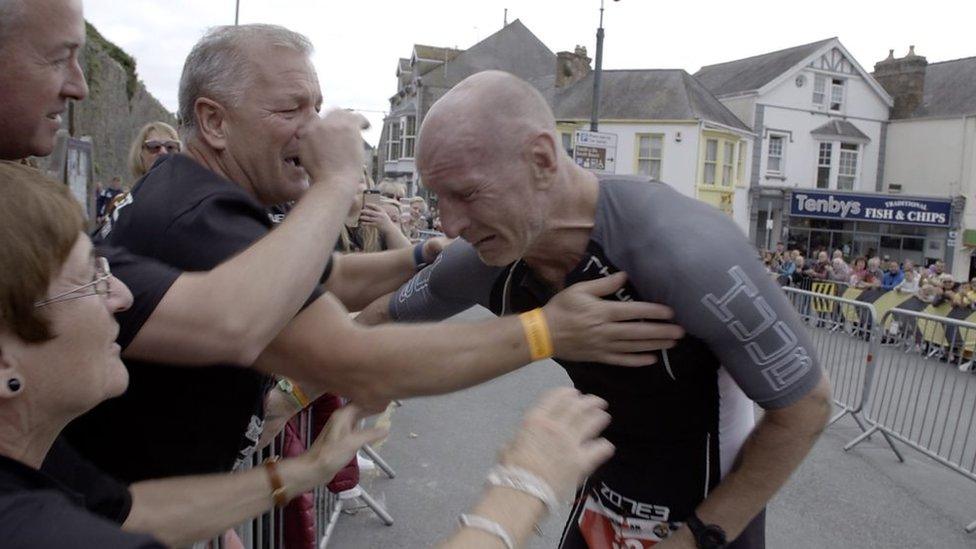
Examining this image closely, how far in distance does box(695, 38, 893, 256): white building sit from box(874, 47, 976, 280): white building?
829mm

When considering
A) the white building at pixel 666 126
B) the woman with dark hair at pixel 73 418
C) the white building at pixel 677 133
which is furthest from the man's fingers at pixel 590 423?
the white building at pixel 677 133

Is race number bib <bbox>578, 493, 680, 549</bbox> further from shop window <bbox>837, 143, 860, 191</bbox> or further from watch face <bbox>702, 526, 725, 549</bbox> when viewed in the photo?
shop window <bbox>837, 143, 860, 191</bbox>

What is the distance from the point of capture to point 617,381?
2.12m

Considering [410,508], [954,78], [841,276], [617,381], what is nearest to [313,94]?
[617,381]

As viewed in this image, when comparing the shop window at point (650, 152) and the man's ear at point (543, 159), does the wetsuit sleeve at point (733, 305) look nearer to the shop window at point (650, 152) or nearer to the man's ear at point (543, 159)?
the man's ear at point (543, 159)

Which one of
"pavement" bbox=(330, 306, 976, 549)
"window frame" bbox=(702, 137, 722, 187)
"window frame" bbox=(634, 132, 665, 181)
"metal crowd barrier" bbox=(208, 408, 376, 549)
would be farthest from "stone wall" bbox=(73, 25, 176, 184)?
"window frame" bbox=(702, 137, 722, 187)

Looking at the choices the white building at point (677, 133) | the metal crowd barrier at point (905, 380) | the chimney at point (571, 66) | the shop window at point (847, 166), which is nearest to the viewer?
the metal crowd barrier at point (905, 380)

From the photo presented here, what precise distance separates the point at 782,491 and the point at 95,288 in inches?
199

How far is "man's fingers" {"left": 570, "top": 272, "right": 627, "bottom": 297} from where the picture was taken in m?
1.90

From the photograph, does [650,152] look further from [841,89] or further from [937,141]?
[937,141]

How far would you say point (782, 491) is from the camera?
522cm

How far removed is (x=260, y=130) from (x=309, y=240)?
1.51 feet

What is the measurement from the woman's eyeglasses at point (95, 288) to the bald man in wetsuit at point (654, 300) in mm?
959

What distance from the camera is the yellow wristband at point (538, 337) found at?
1.87 metres
